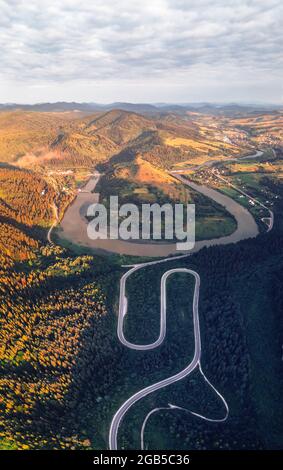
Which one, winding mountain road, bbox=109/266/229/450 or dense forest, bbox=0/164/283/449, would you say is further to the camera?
winding mountain road, bbox=109/266/229/450

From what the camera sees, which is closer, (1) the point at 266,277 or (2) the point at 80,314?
(2) the point at 80,314

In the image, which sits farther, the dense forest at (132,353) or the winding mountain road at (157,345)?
the winding mountain road at (157,345)

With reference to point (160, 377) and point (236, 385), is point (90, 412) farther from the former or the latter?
point (236, 385)

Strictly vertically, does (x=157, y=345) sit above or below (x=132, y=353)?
above

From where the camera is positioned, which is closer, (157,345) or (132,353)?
(132,353)

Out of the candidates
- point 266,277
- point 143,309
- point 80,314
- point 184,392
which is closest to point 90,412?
point 184,392

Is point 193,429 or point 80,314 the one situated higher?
point 80,314

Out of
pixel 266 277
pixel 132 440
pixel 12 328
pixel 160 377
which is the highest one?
pixel 266 277

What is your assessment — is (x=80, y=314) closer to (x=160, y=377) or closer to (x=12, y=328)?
(x=12, y=328)
